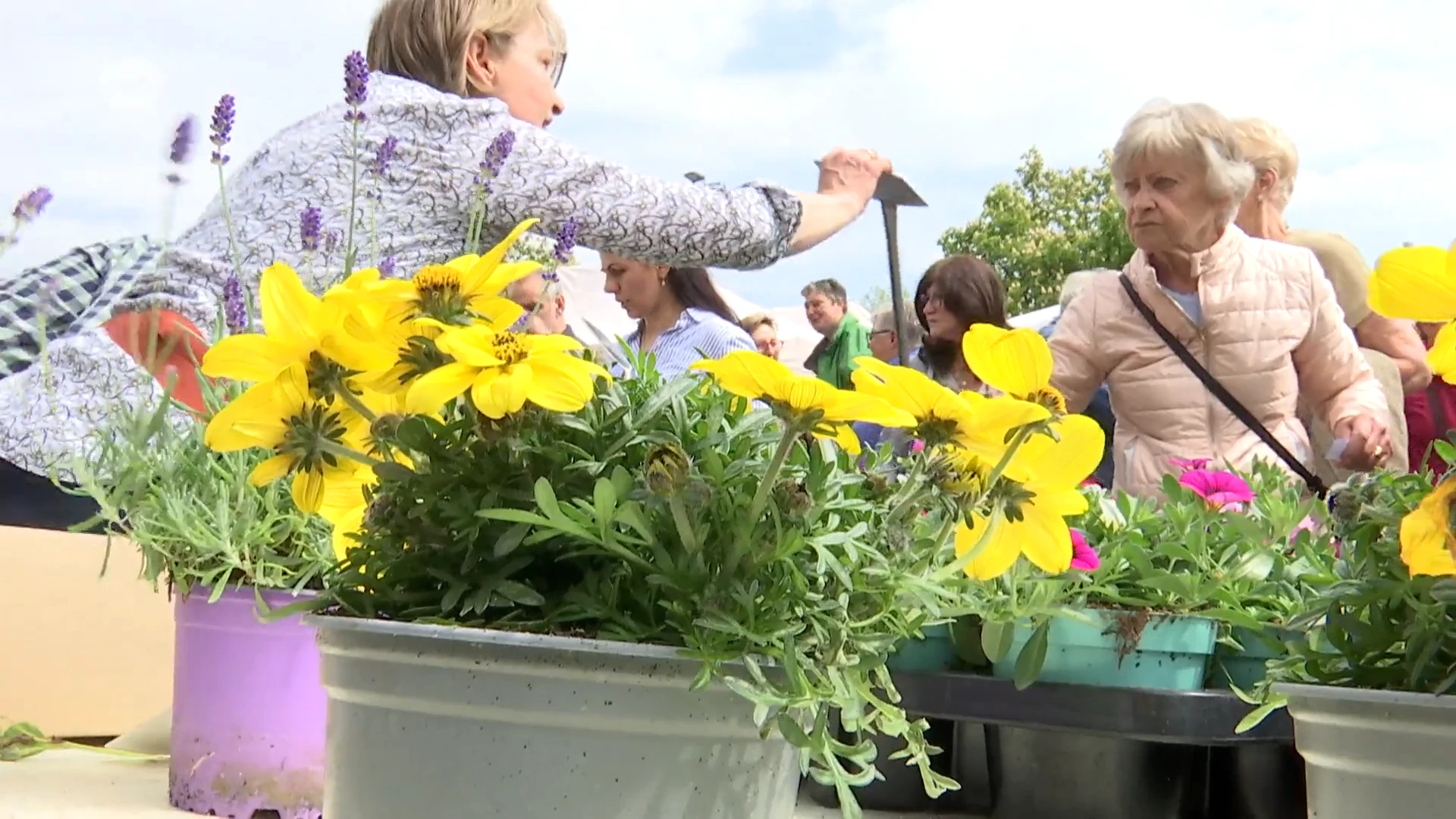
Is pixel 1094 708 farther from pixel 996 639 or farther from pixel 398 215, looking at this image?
pixel 398 215

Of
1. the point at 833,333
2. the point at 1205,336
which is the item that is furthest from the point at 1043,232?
the point at 1205,336

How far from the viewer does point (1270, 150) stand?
2.01 m

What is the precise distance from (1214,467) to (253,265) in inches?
43.1

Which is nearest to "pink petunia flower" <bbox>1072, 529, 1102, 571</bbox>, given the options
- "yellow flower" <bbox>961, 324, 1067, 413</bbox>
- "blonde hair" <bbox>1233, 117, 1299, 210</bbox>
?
"yellow flower" <bbox>961, 324, 1067, 413</bbox>

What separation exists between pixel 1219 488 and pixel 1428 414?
133 cm

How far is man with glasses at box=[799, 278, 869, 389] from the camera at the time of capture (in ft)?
10.2

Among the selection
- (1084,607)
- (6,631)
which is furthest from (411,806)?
(6,631)

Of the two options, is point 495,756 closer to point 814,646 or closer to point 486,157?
point 814,646

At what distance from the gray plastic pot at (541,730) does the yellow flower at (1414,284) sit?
0.87ft

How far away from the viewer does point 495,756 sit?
464 mm

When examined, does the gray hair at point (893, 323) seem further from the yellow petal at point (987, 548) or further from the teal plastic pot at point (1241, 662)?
the yellow petal at point (987, 548)

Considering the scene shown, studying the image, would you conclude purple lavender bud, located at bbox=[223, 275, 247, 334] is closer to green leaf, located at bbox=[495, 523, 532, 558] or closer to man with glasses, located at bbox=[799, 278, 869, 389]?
green leaf, located at bbox=[495, 523, 532, 558]

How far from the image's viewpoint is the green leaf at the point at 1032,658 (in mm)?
656

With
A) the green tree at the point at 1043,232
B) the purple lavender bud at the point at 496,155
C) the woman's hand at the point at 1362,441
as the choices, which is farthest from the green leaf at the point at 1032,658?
the green tree at the point at 1043,232
